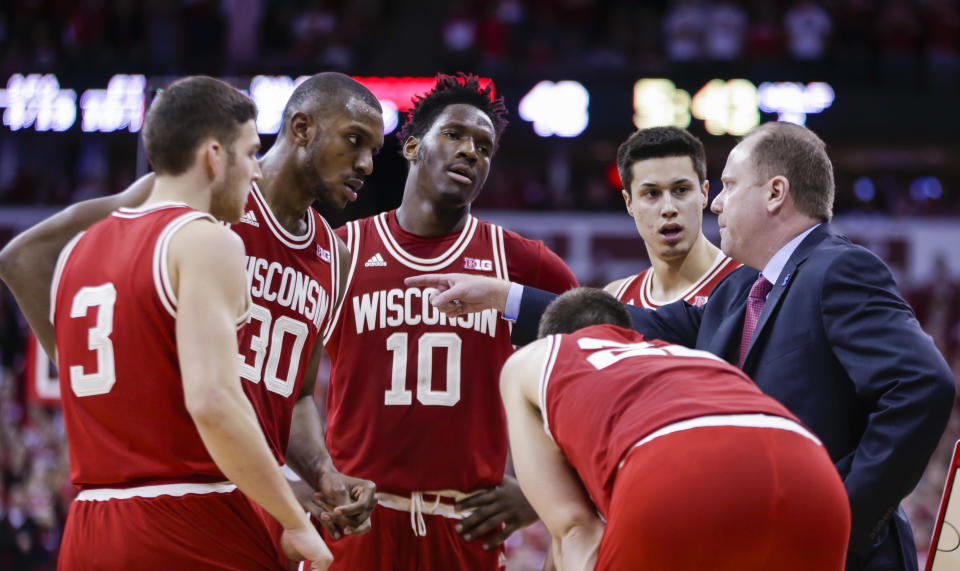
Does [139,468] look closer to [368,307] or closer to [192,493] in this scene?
[192,493]

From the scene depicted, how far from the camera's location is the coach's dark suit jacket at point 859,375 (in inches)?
123

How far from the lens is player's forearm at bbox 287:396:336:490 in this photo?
154 inches

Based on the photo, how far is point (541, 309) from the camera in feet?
13.9

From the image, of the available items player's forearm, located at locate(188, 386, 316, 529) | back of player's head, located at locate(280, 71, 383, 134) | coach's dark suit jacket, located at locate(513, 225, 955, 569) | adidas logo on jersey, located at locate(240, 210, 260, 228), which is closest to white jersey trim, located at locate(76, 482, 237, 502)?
player's forearm, located at locate(188, 386, 316, 529)

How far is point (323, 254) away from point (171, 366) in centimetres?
137

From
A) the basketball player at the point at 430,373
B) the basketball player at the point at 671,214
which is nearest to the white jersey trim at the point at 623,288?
the basketball player at the point at 671,214

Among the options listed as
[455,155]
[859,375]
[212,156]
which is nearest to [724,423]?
[859,375]

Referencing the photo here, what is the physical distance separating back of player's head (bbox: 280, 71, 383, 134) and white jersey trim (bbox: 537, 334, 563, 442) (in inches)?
62.4

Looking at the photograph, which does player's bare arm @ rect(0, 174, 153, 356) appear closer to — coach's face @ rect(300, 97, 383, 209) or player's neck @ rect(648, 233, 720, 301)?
coach's face @ rect(300, 97, 383, 209)

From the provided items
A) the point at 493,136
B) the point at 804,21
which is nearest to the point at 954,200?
the point at 804,21

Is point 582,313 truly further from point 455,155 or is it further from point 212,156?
point 455,155

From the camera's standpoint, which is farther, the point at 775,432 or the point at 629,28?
the point at 629,28

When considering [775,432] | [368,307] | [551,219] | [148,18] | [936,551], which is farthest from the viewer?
[148,18]

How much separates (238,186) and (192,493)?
0.91m
